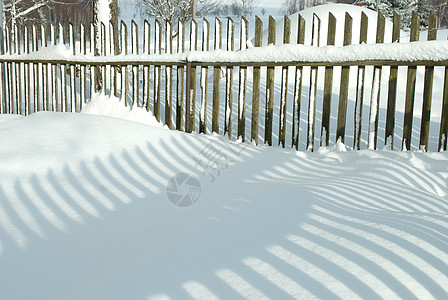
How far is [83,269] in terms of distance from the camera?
1899mm

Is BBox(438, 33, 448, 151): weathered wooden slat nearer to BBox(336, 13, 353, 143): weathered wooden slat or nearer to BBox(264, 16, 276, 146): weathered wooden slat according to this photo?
BBox(336, 13, 353, 143): weathered wooden slat

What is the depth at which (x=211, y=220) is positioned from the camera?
2.38 meters

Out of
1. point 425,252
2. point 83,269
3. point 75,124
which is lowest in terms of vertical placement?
point 83,269

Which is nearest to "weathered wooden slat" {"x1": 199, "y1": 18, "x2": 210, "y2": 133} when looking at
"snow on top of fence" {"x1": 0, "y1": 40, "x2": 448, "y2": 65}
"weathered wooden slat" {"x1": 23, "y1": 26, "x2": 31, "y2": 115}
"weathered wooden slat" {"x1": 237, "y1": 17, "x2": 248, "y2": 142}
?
"snow on top of fence" {"x1": 0, "y1": 40, "x2": 448, "y2": 65}

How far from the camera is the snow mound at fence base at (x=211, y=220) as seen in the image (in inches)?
65.9

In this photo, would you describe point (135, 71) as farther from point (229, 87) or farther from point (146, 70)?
point (229, 87)

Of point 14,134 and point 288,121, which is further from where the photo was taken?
point 288,121

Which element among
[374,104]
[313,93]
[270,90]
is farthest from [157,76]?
[374,104]

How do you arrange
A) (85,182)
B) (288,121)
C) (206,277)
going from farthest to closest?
(288,121) → (85,182) → (206,277)

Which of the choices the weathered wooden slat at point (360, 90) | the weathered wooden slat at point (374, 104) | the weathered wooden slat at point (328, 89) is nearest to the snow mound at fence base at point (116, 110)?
the weathered wooden slat at point (328, 89)

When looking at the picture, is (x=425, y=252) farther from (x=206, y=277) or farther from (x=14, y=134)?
(x=14, y=134)

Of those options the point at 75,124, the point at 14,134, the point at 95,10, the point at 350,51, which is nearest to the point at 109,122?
the point at 75,124

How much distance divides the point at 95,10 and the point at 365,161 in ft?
19.6

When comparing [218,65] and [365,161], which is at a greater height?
[218,65]
